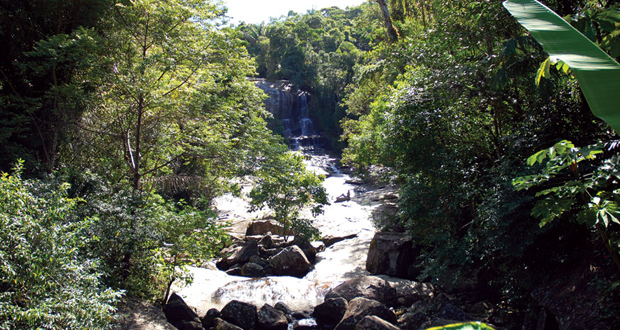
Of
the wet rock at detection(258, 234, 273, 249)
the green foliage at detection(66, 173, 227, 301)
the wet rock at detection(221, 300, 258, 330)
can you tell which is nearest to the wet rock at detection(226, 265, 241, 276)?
the wet rock at detection(258, 234, 273, 249)

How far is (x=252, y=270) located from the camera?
1048cm

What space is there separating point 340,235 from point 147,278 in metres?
8.86

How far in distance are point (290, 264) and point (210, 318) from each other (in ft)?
11.4

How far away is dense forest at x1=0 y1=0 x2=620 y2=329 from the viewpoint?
4.30m

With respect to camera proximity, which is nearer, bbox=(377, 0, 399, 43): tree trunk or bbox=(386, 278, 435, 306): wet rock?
bbox=(386, 278, 435, 306): wet rock

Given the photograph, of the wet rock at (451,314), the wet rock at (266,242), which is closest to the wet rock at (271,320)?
the wet rock at (451,314)

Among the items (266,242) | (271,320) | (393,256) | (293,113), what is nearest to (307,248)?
(266,242)

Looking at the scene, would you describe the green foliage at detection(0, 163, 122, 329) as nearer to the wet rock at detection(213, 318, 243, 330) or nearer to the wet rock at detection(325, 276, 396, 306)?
the wet rock at detection(213, 318, 243, 330)

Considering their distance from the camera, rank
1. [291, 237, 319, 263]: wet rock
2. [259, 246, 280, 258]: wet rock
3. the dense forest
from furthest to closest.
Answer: [259, 246, 280, 258]: wet rock < [291, 237, 319, 263]: wet rock < the dense forest

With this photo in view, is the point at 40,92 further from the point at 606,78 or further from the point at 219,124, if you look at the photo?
the point at 606,78

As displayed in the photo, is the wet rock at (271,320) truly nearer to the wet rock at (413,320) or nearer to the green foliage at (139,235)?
the green foliage at (139,235)

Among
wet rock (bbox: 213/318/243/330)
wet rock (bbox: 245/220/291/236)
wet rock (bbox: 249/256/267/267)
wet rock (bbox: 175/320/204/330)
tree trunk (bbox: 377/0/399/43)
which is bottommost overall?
wet rock (bbox: 245/220/291/236)

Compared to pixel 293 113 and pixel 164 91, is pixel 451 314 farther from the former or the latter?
pixel 293 113

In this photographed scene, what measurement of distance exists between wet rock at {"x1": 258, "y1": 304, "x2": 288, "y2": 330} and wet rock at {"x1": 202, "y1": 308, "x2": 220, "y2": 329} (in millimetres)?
912
